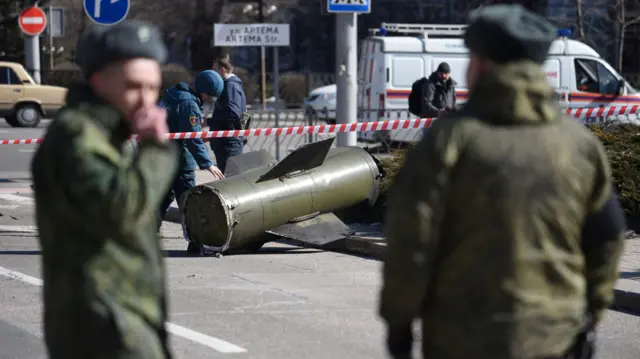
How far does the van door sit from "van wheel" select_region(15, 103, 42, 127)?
1361cm

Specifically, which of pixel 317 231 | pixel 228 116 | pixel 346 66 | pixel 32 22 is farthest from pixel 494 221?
pixel 32 22

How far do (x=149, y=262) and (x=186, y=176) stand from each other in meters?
7.88

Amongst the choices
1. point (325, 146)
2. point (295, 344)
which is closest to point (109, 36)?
point (295, 344)

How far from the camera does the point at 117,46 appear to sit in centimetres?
329

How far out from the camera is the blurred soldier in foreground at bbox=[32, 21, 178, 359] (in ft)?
10.4

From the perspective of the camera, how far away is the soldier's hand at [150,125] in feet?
10.6

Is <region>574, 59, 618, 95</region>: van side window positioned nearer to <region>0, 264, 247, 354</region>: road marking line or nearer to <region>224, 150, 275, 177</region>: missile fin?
<region>224, 150, 275, 177</region>: missile fin

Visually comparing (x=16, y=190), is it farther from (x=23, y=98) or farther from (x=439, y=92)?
(x=23, y=98)

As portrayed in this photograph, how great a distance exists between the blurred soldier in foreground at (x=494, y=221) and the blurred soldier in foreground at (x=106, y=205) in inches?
25.5

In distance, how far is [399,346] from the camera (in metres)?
3.29

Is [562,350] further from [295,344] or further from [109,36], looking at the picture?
[295,344]

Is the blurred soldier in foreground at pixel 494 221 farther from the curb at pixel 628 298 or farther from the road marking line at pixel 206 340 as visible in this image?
the curb at pixel 628 298

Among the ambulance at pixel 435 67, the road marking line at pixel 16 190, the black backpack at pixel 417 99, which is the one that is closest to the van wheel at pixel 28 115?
the ambulance at pixel 435 67

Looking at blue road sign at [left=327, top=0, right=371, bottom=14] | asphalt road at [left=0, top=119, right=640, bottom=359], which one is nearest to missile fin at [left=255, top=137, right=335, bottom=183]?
asphalt road at [left=0, top=119, right=640, bottom=359]
